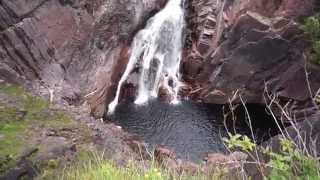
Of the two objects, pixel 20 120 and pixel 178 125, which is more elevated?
pixel 178 125

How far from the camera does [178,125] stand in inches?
822

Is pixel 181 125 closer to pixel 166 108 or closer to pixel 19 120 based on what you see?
pixel 166 108

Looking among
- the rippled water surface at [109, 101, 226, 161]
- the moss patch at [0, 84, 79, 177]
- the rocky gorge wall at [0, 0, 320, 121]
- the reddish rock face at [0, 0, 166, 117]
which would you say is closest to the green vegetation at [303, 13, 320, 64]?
the rocky gorge wall at [0, 0, 320, 121]

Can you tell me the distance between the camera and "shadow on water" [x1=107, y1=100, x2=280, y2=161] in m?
19.1

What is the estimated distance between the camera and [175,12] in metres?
26.8

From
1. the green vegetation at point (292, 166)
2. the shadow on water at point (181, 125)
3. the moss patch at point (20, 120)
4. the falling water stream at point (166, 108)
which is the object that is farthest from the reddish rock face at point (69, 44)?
the green vegetation at point (292, 166)

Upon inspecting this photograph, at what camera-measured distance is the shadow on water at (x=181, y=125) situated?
19109 millimetres

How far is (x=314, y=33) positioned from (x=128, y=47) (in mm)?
8831

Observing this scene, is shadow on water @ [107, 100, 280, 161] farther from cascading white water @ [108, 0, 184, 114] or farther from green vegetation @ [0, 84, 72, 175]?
green vegetation @ [0, 84, 72, 175]

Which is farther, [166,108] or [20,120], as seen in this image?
[166,108]

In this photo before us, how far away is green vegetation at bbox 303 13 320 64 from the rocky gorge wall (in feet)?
2.03

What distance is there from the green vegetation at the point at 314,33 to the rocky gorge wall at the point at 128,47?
0.62 m

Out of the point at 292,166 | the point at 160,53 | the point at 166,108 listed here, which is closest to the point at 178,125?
the point at 166,108

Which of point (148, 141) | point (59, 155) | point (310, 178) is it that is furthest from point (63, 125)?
point (310, 178)
